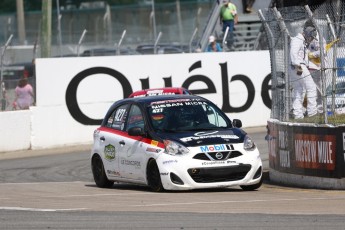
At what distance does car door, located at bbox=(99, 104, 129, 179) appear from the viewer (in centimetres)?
1659

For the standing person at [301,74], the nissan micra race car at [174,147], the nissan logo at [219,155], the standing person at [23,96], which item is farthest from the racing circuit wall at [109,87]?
the nissan logo at [219,155]

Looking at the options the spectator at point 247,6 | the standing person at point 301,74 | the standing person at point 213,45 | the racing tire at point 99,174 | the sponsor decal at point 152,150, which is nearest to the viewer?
the sponsor decal at point 152,150

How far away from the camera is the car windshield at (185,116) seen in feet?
52.2

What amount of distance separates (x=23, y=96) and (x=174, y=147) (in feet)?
38.6

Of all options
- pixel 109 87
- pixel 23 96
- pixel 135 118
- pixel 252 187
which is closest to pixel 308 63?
pixel 252 187

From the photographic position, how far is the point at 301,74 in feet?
55.0

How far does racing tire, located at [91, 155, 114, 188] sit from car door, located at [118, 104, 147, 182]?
2.52ft

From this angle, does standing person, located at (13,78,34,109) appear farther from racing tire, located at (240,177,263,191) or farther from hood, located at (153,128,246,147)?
racing tire, located at (240,177,263,191)

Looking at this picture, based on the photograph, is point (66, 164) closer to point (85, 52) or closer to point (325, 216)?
point (85, 52)

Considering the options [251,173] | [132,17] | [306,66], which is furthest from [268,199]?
[132,17]

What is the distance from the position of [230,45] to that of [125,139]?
17811mm

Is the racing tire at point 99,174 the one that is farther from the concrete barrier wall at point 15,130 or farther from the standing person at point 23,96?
the standing person at point 23,96

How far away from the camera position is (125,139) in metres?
16.3

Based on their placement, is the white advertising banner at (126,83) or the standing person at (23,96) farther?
the white advertising banner at (126,83)
